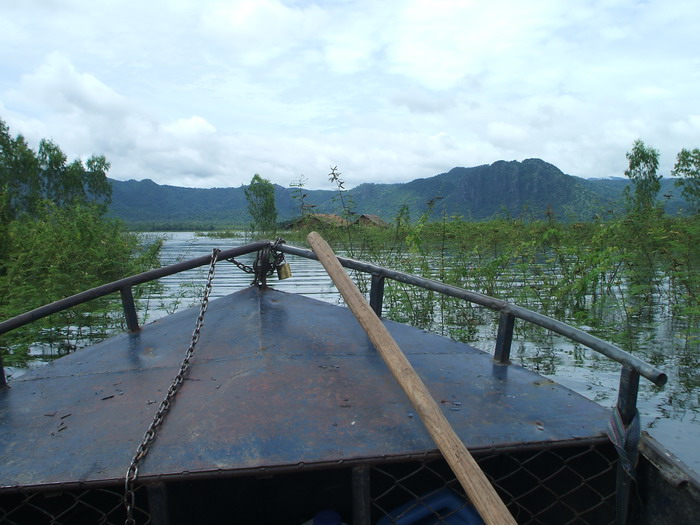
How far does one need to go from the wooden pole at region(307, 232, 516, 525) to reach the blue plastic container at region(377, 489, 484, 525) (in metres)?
0.79

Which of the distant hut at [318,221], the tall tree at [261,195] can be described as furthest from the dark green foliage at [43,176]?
the distant hut at [318,221]

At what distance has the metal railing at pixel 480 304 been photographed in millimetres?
1907

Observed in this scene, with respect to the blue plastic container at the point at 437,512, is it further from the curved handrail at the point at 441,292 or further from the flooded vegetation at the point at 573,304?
the flooded vegetation at the point at 573,304

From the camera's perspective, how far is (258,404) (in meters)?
2.32

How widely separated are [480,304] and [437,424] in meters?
0.99

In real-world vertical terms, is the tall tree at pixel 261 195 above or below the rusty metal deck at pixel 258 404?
above

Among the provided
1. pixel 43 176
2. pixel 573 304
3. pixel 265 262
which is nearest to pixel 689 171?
pixel 573 304

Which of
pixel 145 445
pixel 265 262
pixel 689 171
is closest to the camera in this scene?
pixel 145 445

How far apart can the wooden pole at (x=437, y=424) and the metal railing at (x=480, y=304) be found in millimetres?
616

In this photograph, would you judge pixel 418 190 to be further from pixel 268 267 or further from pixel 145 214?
pixel 268 267

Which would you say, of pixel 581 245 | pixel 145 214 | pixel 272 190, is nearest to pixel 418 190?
pixel 272 190

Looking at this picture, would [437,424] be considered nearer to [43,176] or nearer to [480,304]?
[480,304]

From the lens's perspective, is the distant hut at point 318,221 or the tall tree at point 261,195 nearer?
the distant hut at point 318,221

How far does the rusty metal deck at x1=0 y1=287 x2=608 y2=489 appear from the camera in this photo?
6.54ft
